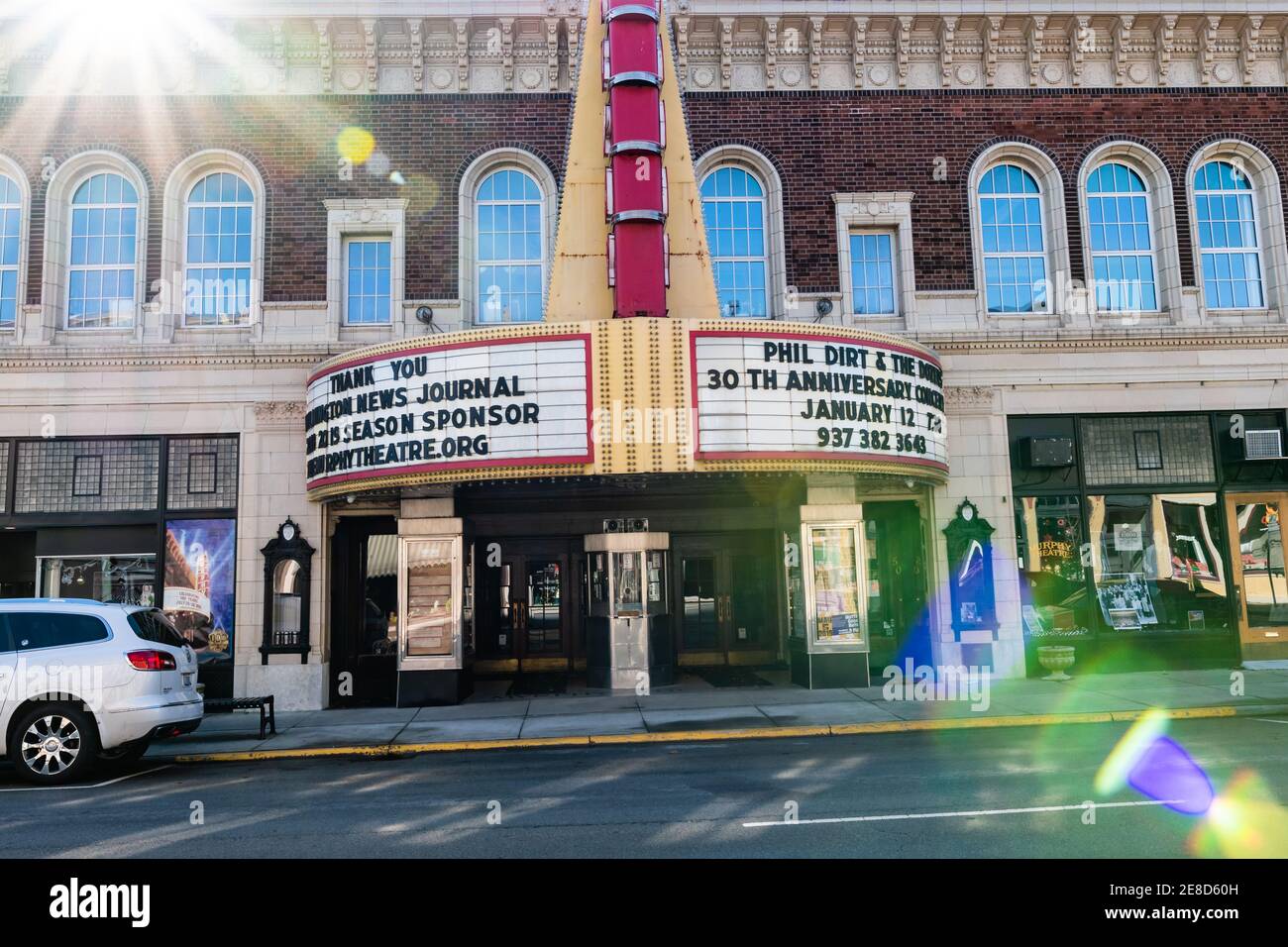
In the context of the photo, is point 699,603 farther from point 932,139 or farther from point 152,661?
point 152,661

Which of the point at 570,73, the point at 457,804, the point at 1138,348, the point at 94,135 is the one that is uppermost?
the point at 570,73

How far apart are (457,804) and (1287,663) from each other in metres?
15.4

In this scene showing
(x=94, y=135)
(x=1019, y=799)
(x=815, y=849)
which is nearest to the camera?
(x=815, y=849)

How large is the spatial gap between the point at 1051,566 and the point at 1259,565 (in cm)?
404

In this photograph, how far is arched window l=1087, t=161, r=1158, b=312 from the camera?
55.6 feet

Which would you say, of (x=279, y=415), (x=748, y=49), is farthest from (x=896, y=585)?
(x=279, y=415)

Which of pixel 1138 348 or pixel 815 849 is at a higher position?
pixel 1138 348

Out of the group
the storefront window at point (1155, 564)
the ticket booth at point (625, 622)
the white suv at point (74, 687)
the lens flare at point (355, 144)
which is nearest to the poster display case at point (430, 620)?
the ticket booth at point (625, 622)

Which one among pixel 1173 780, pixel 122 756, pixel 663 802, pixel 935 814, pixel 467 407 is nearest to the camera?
pixel 935 814

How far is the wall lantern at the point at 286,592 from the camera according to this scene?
1490cm

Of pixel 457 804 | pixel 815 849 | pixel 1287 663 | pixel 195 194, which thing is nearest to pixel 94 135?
pixel 195 194

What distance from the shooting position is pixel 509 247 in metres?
16.6

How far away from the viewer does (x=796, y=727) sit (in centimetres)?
1198

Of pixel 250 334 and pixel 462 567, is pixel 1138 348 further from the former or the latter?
pixel 250 334
